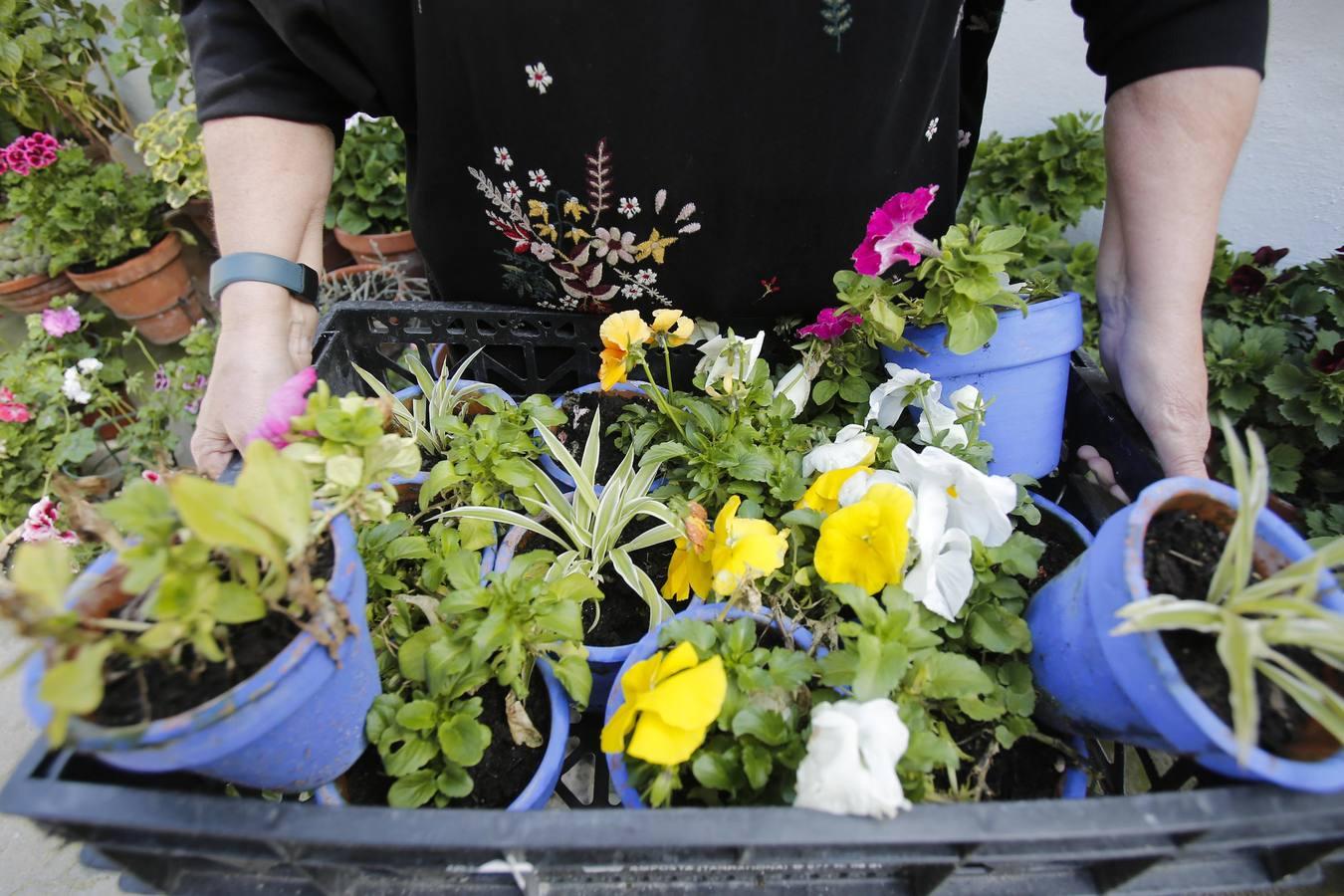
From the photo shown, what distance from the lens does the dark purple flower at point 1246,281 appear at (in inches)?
64.2

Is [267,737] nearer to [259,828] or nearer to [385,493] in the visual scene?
[259,828]

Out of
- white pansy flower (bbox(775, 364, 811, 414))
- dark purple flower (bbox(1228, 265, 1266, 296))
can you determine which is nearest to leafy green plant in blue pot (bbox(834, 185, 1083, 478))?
white pansy flower (bbox(775, 364, 811, 414))

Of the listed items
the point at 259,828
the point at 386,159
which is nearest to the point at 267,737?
the point at 259,828

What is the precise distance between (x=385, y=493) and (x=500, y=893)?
1.19ft

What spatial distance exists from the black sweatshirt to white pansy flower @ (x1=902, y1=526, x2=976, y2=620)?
50cm

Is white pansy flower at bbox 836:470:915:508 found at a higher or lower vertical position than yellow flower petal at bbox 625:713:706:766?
higher

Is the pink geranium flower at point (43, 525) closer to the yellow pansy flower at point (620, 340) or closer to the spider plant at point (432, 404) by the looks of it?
the spider plant at point (432, 404)

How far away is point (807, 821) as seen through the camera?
20.9 inches

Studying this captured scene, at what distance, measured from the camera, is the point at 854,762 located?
538mm

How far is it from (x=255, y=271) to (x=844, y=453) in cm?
79

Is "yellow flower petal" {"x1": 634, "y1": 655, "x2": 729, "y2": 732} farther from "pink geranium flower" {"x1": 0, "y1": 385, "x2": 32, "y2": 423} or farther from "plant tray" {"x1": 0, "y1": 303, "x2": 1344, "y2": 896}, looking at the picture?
"pink geranium flower" {"x1": 0, "y1": 385, "x2": 32, "y2": 423}

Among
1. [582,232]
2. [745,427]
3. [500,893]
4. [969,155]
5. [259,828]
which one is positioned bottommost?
[500,893]

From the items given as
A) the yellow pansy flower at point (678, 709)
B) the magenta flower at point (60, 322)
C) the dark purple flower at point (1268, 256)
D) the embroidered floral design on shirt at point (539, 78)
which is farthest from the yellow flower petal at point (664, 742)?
the magenta flower at point (60, 322)

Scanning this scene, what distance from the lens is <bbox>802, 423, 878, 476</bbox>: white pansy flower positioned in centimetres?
83
